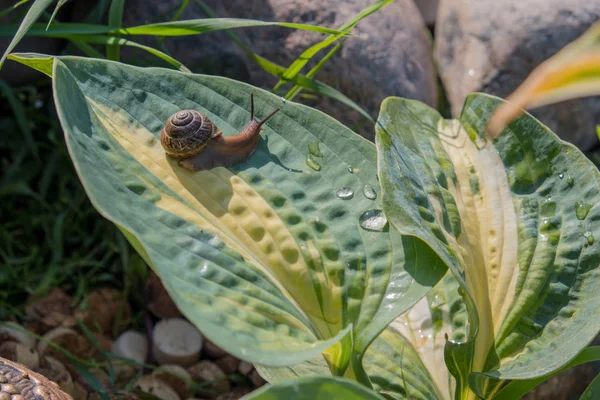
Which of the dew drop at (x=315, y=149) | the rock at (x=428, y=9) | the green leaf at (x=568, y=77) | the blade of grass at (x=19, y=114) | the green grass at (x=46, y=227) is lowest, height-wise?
Result: the green grass at (x=46, y=227)

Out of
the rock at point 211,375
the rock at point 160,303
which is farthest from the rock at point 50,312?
the rock at point 211,375

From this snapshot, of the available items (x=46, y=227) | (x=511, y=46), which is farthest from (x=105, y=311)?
(x=511, y=46)

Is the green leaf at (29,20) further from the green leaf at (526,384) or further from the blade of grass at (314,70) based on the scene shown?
the green leaf at (526,384)

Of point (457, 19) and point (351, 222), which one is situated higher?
point (457, 19)

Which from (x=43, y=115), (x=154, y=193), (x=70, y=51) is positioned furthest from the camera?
(x=43, y=115)

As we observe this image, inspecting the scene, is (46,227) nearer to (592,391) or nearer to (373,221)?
(373,221)

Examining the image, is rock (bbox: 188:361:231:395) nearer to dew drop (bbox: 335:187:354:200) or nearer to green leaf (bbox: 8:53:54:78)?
dew drop (bbox: 335:187:354:200)

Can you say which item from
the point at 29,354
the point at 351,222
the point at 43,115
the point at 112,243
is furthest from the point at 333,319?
the point at 43,115

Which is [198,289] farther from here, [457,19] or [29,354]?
[457,19]
